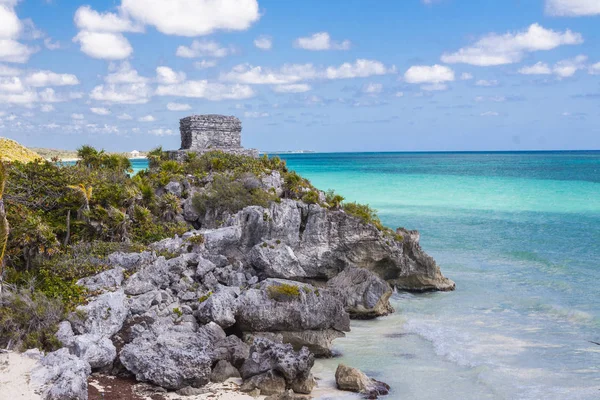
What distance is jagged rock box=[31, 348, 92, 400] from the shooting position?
29.5ft

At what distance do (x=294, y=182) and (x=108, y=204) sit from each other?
637 centimetres

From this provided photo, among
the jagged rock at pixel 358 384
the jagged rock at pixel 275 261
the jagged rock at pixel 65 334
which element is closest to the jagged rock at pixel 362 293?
the jagged rock at pixel 275 261

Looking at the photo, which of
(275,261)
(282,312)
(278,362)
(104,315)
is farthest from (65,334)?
(275,261)

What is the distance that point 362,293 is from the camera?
1517 cm

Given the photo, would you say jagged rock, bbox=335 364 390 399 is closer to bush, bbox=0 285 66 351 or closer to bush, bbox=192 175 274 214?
bush, bbox=0 285 66 351

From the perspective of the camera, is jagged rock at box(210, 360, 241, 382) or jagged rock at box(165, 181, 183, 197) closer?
jagged rock at box(210, 360, 241, 382)

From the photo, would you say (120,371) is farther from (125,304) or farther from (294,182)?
(294,182)

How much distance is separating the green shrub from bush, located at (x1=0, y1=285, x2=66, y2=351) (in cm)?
431

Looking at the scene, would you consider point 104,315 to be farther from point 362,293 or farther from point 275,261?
point 362,293

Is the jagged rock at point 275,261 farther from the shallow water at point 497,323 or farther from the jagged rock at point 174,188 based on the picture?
the jagged rock at point 174,188

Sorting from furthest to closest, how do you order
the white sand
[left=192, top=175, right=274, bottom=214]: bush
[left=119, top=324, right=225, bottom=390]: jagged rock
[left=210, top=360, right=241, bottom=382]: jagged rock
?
1. [left=192, top=175, right=274, bottom=214]: bush
2. [left=210, top=360, right=241, bottom=382]: jagged rock
3. [left=119, top=324, right=225, bottom=390]: jagged rock
4. the white sand

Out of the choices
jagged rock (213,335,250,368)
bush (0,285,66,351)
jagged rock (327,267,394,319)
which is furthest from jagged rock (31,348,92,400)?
jagged rock (327,267,394,319)

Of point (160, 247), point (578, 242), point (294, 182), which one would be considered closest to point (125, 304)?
point (160, 247)

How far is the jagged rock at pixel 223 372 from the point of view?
1046 cm
